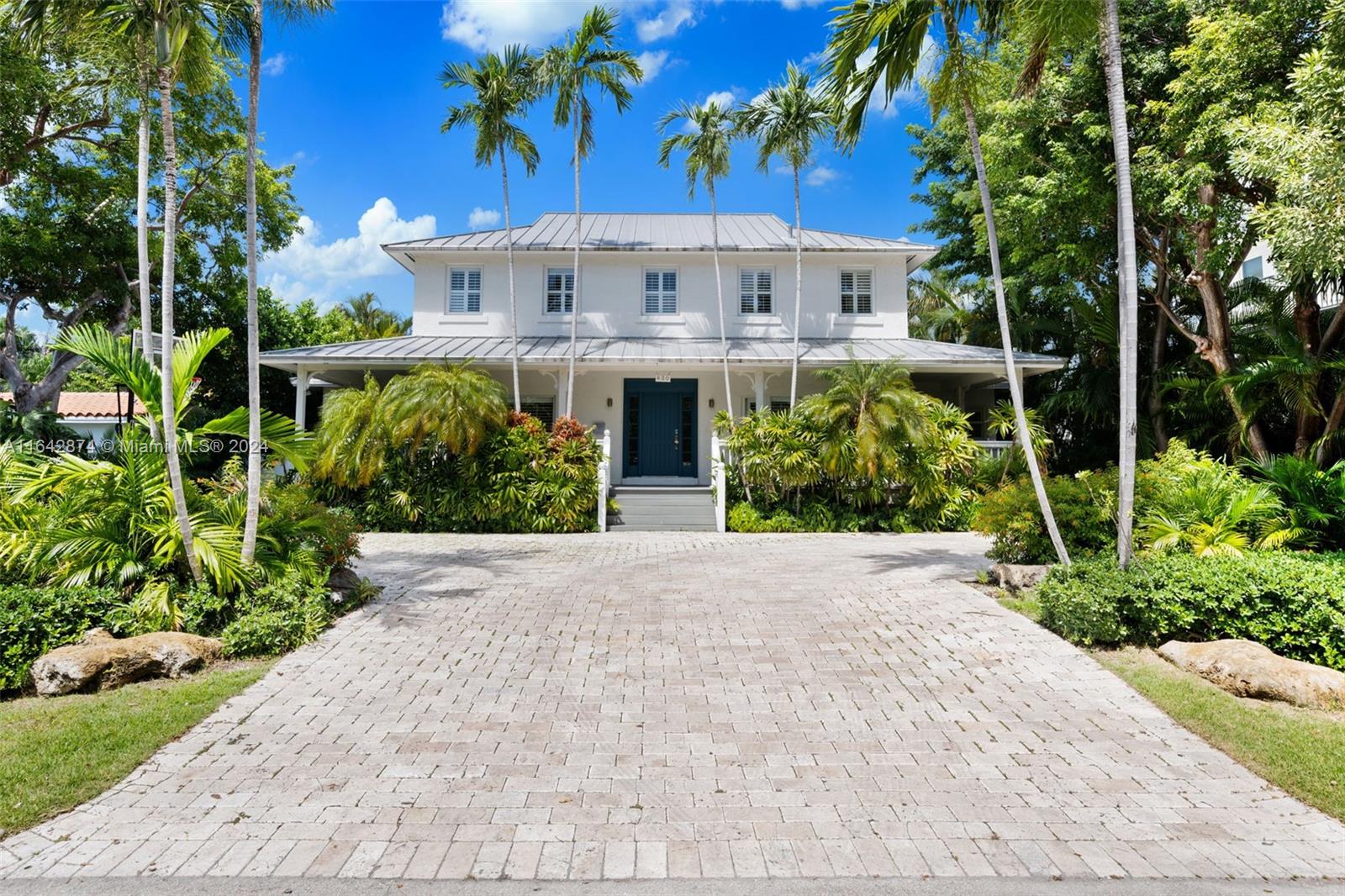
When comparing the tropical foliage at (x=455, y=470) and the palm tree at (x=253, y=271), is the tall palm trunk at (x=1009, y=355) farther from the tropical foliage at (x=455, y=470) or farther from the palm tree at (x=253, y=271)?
the tropical foliage at (x=455, y=470)

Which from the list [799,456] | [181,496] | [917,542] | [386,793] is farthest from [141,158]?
[917,542]

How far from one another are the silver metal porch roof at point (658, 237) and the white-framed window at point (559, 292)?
711 mm

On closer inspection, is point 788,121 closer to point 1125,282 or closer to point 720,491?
point 720,491

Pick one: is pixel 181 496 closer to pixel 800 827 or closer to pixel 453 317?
pixel 800 827

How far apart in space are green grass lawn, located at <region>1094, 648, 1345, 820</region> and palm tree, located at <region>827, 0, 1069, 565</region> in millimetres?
2333

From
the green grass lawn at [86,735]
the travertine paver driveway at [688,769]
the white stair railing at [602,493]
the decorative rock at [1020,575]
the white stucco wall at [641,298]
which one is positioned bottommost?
the travertine paver driveway at [688,769]

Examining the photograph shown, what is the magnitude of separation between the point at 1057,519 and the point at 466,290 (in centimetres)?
1548

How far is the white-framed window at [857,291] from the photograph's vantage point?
63.3 feet

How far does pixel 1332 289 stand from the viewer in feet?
43.8

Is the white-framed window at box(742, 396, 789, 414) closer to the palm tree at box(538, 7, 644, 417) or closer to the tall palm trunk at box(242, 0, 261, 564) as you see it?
the palm tree at box(538, 7, 644, 417)

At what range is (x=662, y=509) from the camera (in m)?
16.2

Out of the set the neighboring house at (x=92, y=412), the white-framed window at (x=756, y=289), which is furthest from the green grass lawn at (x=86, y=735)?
the neighboring house at (x=92, y=412)

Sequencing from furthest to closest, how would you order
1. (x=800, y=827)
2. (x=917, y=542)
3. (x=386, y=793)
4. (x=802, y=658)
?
(x=917, y=542)
(x=802, y=658)
(x=386, y=793)
(x=800, y=827)

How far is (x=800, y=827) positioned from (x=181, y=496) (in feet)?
19.3
